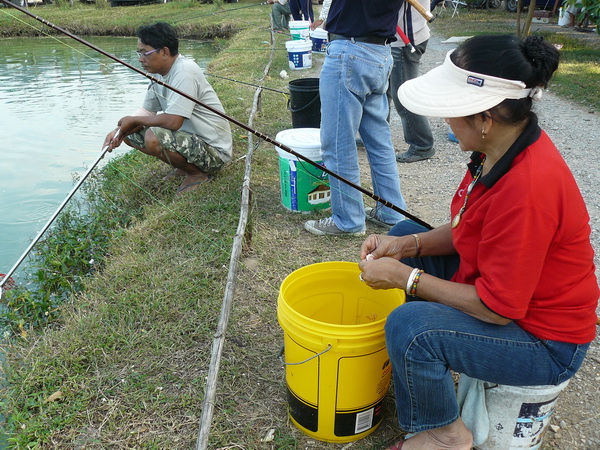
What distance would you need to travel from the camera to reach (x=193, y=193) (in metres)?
4.24

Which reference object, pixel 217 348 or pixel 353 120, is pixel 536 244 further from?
pixel 353 120

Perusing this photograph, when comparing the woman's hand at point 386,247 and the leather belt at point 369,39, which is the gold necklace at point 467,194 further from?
the leather belt at point 369,39

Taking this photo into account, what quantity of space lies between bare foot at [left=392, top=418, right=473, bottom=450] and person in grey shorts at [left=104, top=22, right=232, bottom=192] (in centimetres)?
299

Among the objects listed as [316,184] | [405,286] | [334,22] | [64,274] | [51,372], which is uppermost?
[334,22]

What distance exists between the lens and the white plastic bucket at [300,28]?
9.40m

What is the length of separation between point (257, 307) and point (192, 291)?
42 centimetres

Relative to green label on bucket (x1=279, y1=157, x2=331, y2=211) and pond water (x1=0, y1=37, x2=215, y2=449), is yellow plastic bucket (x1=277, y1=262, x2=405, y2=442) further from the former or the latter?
green label on bucket (x1=279, y1=157, x2=331, y2=211)

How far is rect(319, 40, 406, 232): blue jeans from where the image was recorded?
9.68ft

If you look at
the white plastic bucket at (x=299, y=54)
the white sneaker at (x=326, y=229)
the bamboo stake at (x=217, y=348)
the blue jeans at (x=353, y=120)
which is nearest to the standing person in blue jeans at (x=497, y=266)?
the bamboo stake at (x=217, y=348)

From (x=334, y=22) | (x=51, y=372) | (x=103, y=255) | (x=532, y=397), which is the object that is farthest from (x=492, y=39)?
(x=103, y=255)

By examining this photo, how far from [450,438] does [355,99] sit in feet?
6.35

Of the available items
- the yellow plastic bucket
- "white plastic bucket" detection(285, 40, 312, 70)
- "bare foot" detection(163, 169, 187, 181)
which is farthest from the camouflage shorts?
"white plastic bucket" detection(285, 40, 312, 70)

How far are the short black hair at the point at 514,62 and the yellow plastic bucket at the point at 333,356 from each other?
0.79 metres

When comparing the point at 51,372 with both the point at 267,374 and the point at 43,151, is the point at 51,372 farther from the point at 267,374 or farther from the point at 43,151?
the point at 43,151
